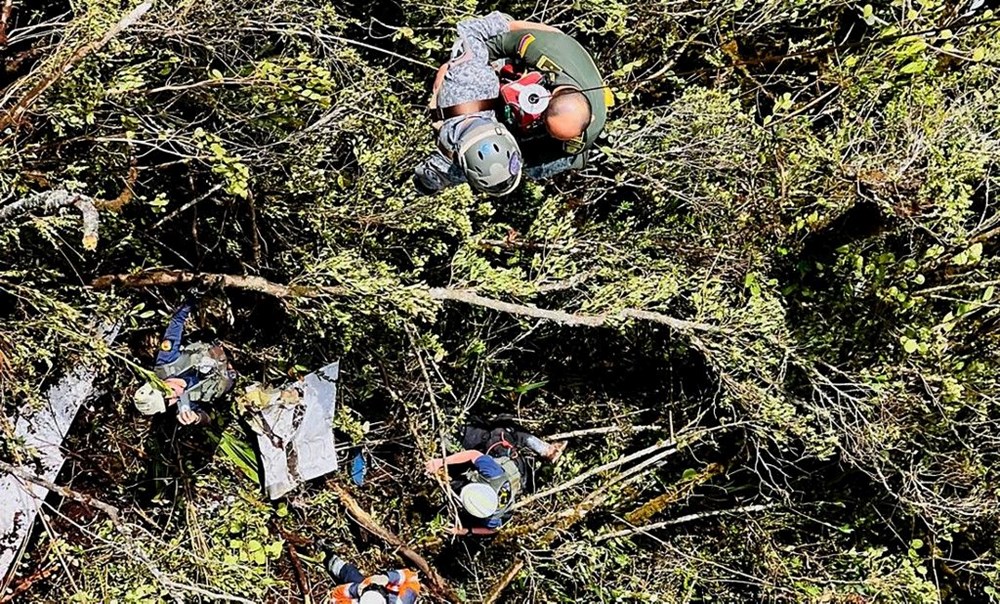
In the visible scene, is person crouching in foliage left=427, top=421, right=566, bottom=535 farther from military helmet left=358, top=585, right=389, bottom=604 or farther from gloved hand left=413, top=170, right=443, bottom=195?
gloved hand left=413, top=170, right=443, bottom=195

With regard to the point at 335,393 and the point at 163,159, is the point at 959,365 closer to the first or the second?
the point at 335,393

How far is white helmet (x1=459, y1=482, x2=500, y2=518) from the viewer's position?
431cm

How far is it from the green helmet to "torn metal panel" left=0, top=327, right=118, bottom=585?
1.96 metres

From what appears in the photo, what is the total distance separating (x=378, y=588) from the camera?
4.49 m

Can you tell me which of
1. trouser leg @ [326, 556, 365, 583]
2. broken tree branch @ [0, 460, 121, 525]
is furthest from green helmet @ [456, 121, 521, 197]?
trouser leg @ [326, 556, 365, 583]

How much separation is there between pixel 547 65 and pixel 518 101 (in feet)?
0.66

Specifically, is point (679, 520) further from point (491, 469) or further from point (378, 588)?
point (378, 588)

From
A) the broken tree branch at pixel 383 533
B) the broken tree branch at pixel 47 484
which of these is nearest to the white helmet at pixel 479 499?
the broken tree branch at pixel 383 533

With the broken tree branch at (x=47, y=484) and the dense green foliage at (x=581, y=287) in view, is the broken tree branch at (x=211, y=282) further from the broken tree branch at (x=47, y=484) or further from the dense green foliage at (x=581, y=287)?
the broken tree branch at (x=47, y=484)

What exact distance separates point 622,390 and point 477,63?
2128 mm

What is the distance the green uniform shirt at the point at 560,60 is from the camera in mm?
3541

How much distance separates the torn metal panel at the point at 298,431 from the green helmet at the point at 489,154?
4.75 ft

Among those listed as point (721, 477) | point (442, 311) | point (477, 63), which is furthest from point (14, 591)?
point (721, 477)

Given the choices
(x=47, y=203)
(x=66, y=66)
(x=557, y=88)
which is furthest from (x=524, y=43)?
(x=47, y=203)
